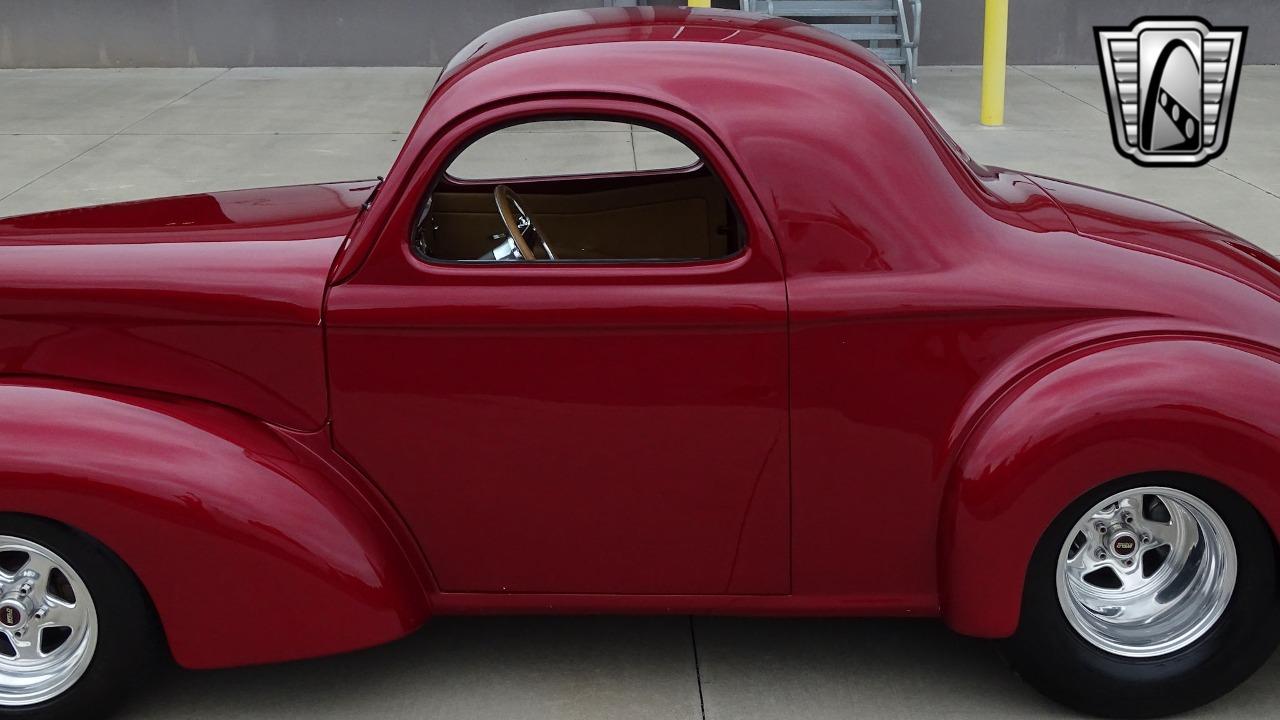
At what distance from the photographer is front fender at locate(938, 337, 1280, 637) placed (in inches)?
113

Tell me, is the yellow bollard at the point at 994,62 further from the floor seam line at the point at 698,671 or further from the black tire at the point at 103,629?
the black tire at the point at 103,629

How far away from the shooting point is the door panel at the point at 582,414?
9.71 feet

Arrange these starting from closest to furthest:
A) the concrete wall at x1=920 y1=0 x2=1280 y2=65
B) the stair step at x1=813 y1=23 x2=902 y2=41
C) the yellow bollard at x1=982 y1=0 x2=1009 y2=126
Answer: the yellow bollard at x1=982 y1=0 x2=1009 y2=126 < the stair step at x1=813 y1=23 x2=902 y2=41 < the concrete wall at x1=920 y1=0 x2=1280 y2=65

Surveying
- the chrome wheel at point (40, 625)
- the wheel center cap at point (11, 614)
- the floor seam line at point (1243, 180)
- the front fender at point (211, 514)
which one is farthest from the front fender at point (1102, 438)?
the floor seam line at point (1243, 180)

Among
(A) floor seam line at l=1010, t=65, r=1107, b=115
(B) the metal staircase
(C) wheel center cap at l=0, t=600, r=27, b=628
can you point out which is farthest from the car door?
(B) the metal staircase

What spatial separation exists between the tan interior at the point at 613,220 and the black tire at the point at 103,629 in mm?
1136

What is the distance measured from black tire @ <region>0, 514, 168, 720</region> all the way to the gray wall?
9.15 m

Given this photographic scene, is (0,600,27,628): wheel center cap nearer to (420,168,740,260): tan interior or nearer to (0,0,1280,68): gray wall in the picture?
(420,168,740,260): tan interior

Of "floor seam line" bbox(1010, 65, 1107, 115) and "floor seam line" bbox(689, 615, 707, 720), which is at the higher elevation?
"floor seam line" bbox(689, 615, 707, 720)

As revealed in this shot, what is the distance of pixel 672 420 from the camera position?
3.01 meters

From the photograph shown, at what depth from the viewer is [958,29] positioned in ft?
38.3

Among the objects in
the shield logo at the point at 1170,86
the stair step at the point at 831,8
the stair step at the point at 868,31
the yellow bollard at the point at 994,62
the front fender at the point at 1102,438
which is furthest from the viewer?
the stair step at the point at 831,8

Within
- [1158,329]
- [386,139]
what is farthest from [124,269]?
[386,139]

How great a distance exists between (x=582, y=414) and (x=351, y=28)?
9.53m
